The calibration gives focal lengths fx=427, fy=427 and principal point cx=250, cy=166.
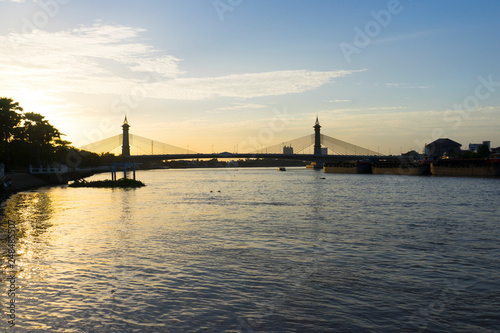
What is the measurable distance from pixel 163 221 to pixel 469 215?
24027mm

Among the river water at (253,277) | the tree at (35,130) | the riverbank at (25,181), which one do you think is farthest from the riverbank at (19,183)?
the river water at (253,277)

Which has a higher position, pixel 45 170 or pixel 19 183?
pixel 45 170

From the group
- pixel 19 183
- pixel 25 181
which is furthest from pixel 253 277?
pixel 25 181

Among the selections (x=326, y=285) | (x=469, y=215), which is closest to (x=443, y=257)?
(x=326, y=285)

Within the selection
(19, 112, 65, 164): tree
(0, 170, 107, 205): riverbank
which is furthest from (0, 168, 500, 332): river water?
(19, 112, 65, 164): tree

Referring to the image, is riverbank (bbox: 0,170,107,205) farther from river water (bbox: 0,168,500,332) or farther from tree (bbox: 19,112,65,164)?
river water (bbox: 0,168,500,332)

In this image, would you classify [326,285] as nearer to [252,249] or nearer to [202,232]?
[252,249]

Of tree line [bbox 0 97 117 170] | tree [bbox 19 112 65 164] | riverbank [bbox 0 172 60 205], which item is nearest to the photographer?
riverbank [bbox 0 172 60 205]

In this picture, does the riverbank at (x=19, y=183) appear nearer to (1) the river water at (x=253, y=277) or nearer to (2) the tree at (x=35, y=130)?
(2) the tree at (x=35, y=130)

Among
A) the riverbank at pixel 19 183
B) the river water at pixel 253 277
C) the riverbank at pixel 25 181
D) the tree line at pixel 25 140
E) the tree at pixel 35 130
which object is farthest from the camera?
the tree at pixel 35 130

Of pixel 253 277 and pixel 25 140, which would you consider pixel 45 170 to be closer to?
pixel 25 140

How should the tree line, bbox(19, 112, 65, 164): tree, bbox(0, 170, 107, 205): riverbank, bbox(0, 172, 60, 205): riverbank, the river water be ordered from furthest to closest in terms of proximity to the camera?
bbox(19, 112, 65, 164): tree
the tree line
bbox(0, 170, 107, 205): riverbank
bbox(0, 172, 60, 205): riverbank
the river water

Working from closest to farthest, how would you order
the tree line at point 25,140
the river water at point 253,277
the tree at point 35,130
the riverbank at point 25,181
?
the river water at point 253,277
the riverbank at point 25,181
the tree line at point 25,140
the tree at point 35,130

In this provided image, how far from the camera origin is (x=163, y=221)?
102ft
